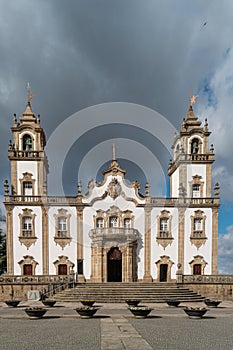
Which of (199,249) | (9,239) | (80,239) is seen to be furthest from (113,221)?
(9,239)

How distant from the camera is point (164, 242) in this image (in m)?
32.5

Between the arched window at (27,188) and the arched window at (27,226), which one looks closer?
the arched window at (27,226)

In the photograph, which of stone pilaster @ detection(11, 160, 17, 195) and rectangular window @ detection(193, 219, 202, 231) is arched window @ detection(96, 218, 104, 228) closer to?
stone pilaster @ detection(11, 160, 17, 195)

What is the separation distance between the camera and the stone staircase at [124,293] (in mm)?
23859

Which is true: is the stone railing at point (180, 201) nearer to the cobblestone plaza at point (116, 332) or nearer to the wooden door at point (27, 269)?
the wooden door at point (27, 269)

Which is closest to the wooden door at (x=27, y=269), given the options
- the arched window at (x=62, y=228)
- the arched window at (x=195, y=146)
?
the arched window at (x=62, y=228)

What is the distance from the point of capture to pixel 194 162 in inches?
1356

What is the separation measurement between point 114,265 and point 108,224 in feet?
15.3

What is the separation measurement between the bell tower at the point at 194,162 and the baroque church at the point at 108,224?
0.40 ft

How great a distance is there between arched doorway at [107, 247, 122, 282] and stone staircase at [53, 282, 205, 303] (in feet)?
14.4

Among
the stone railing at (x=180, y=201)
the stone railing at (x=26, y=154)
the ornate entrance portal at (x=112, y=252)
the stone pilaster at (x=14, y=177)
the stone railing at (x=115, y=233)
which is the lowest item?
the ornate entrance portal at (x=112, y=252)

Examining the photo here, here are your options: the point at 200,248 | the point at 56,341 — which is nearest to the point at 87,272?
the point at 200,248

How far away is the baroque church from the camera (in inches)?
1233

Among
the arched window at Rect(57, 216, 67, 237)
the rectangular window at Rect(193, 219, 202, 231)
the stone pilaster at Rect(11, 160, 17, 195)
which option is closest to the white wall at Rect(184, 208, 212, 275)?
the rectangular window at Rect(193, 219, 202, 231)
